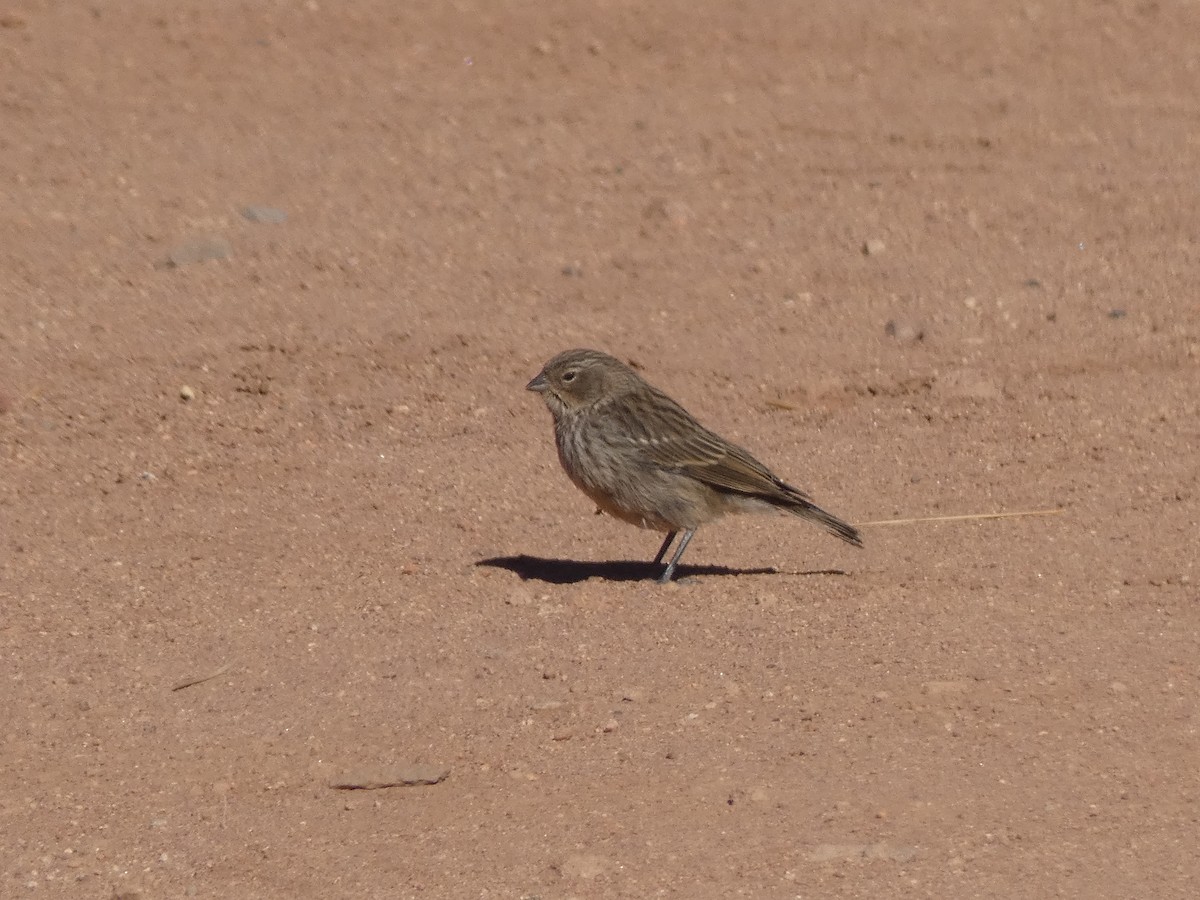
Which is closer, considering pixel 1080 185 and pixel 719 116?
pixel 1080 185

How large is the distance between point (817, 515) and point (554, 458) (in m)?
1.63

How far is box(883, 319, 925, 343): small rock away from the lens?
34.7ft

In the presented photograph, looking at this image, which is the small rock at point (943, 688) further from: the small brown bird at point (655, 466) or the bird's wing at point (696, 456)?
the bird's wing at point (696, 456)

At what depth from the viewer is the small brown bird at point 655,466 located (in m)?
8.28

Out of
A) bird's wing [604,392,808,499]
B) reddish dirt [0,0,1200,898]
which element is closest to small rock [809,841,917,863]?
reddish dirt [0,0,1200,898]

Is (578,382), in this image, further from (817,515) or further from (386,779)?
(386,779)

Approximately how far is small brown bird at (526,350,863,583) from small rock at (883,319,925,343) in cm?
227

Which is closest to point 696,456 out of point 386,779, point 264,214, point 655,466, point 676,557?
point 655,466

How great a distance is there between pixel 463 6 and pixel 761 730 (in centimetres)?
948

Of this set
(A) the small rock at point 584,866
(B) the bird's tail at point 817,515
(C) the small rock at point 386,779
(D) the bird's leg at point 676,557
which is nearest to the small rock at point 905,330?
(B) the bird's tail at point 817,515

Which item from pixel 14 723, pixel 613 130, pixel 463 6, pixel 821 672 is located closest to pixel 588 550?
pixel 821 672

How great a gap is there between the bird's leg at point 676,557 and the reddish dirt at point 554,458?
0.16 meters

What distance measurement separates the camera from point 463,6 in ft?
49.0

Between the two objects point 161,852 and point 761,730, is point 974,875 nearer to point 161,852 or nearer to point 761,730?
point 761,730
